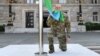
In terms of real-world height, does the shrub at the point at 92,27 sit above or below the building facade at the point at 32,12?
below

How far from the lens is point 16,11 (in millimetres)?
48719

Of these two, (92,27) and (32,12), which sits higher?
(32,12)

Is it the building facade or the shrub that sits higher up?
the building facade

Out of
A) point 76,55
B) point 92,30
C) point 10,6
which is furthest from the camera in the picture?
point 10,6

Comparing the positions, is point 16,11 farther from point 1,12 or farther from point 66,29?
point 66,29

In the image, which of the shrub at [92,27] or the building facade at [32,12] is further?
the building facade at [32,12]

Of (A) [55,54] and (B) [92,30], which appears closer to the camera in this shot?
(A) [55,54]

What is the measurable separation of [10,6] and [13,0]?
103 cm

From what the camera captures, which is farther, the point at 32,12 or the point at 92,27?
the point at 32,12

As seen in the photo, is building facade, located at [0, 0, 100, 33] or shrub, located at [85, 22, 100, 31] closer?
shrub, located at [85, 22, 100, 31]

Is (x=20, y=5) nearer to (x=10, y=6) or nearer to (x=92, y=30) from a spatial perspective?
(x=10, y=6)

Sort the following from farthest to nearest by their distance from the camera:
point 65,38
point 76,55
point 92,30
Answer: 1. point 92,30
2. point 65,38
3. point 76,55

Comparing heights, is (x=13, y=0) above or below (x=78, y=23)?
above

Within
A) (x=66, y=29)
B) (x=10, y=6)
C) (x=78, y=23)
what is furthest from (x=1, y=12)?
(x=66, y=29)
